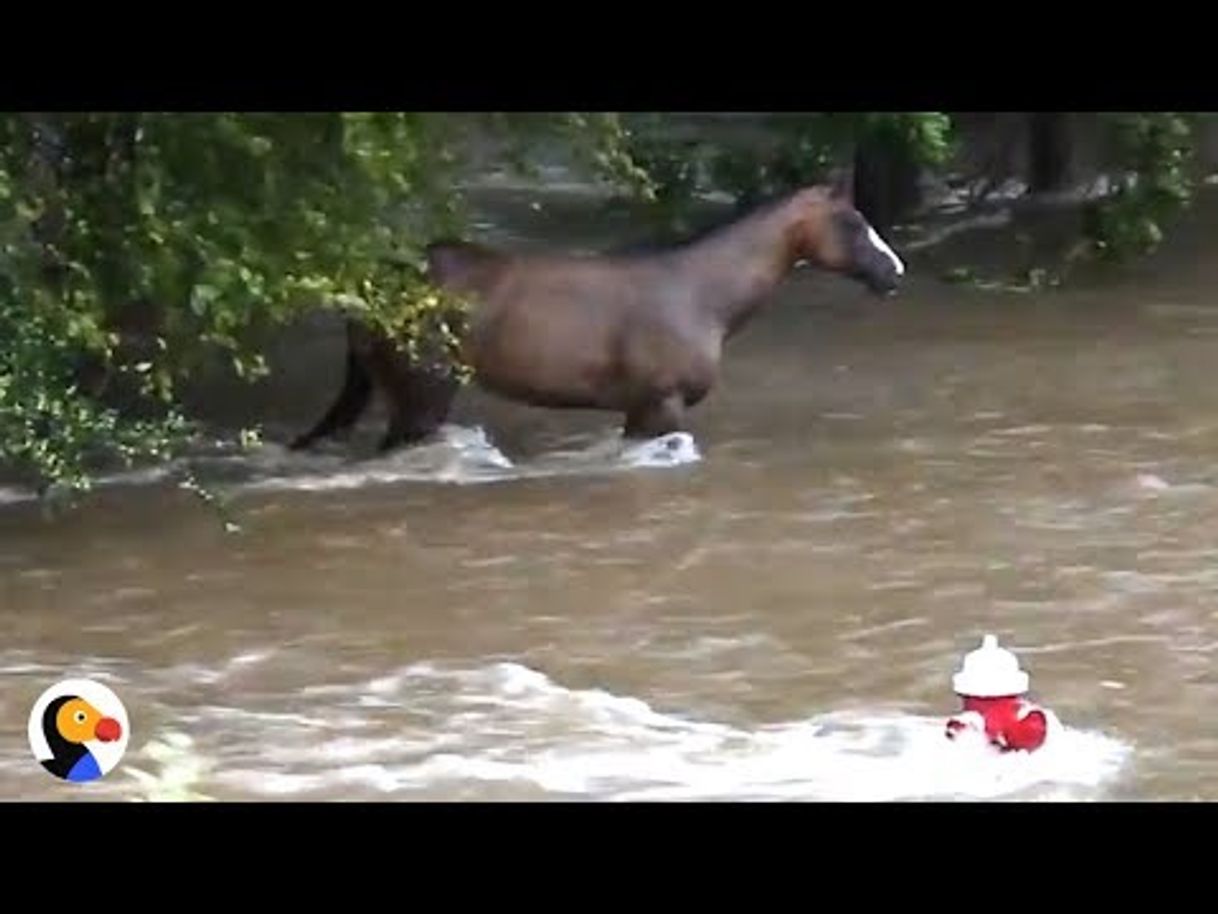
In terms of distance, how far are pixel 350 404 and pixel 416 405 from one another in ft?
1.38

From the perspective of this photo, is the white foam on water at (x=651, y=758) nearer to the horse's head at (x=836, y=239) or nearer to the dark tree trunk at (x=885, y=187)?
the horse's head at (x=836, y=239)

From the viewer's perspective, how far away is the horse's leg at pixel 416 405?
948 cm

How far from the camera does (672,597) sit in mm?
7473

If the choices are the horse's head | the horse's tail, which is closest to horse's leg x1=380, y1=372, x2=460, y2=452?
the horse's tail

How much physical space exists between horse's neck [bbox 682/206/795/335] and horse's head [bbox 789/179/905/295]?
75 mm

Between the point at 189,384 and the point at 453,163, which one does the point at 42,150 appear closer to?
the point at 453,163

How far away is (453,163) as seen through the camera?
29.9 feet

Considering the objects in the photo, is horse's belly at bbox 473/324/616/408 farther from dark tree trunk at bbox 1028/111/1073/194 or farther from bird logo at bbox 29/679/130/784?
dark tree trunk at bbox 1028/111/1073/194

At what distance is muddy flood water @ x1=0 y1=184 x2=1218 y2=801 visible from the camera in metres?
5.80

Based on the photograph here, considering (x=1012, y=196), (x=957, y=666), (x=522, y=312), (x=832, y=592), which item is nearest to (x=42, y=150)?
(x=522, y=312)

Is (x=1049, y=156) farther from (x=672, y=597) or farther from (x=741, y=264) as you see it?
(x=672, y=597)

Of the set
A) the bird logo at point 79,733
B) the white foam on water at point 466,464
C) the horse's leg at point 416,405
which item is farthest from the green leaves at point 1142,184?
the bird logo at point 79,733

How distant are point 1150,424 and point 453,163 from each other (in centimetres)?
284
